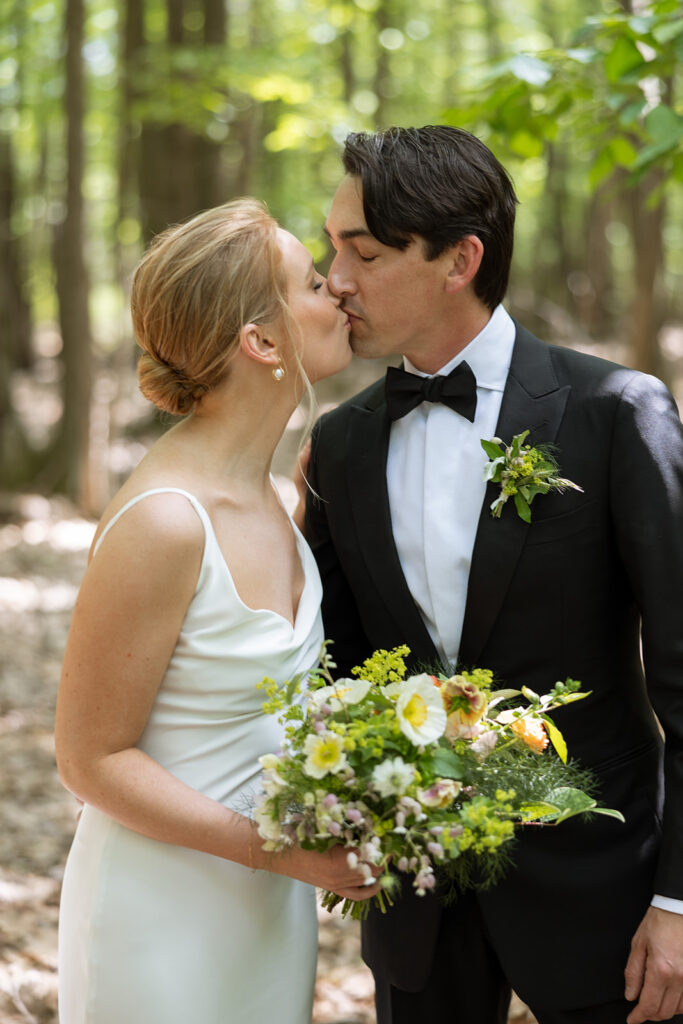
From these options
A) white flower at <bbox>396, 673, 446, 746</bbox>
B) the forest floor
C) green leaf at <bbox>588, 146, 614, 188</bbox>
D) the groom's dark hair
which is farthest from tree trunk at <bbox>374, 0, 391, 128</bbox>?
white flower at <bbox>396, 673, 446, 746</bbox>

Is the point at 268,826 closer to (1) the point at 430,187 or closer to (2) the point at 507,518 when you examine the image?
(2) the point at 507,518

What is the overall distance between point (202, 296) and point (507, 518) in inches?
34.1

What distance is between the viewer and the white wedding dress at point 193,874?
213cm

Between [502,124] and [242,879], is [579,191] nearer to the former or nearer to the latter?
[502,124]

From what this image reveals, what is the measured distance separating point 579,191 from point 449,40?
559cm

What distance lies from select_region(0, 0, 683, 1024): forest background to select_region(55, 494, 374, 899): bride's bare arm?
1893mm

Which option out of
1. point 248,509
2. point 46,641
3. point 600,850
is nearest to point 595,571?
point 600,850

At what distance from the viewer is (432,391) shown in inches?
97.7

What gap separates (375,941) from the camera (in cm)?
253

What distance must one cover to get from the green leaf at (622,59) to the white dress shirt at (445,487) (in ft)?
3.28

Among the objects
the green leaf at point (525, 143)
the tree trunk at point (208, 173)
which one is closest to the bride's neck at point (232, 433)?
the green leaf at point (525, 143)

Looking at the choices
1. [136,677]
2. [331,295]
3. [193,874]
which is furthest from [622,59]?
[193,874]

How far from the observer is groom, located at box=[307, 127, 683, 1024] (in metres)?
2.24

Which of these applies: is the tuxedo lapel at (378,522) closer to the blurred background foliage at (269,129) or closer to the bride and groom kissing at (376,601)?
the bride and groom kissing at (376,601)
